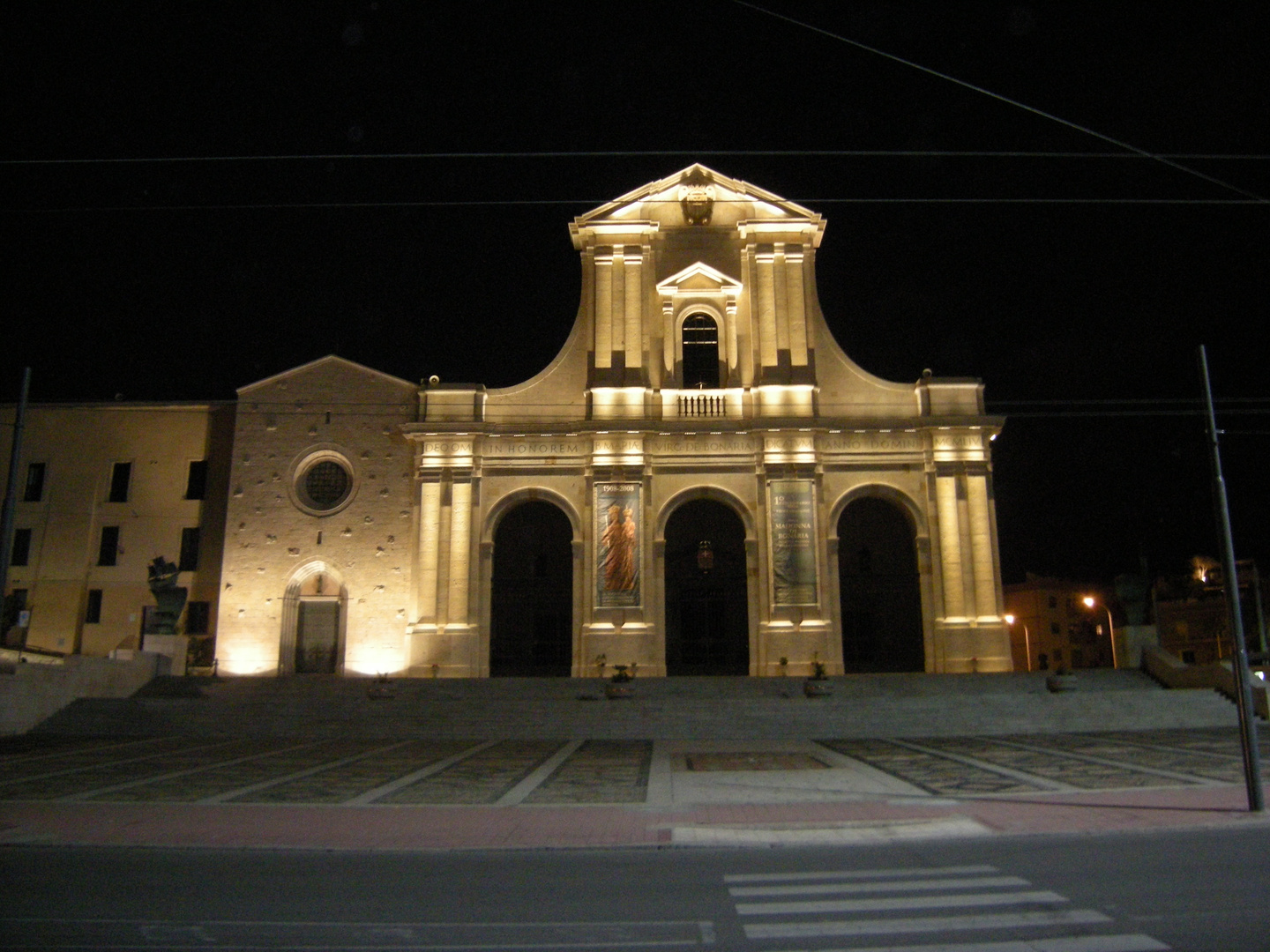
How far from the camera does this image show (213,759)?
60.7 ft

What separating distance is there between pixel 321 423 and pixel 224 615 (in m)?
7.18

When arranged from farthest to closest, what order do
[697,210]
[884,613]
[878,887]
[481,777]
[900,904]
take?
[697,210] < [884,613] < [481,777] < [878,887] < [900,904]

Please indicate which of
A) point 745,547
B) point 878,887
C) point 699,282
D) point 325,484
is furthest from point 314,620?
point 878,887

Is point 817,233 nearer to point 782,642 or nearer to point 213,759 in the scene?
point 782,642

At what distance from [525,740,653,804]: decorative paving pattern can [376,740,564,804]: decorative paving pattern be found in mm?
627

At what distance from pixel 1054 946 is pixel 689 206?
2957 cm

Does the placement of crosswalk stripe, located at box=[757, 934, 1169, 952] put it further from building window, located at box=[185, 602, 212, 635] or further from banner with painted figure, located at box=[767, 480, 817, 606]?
building window, located at box=[185, 602, 212, 635]

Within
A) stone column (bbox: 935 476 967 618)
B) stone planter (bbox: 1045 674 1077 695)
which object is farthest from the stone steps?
stone column (bbox: 935 476 967 618)

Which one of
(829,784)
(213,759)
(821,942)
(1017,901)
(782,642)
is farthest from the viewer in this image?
(782,642)

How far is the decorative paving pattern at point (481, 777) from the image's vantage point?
13.6 meters

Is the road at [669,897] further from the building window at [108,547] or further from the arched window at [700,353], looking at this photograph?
the building window at [108,547]

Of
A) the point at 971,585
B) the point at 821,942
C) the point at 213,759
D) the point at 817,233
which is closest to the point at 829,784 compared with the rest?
the point at 821,942

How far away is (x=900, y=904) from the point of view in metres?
7.64

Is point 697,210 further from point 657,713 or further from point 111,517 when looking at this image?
point 111,517
